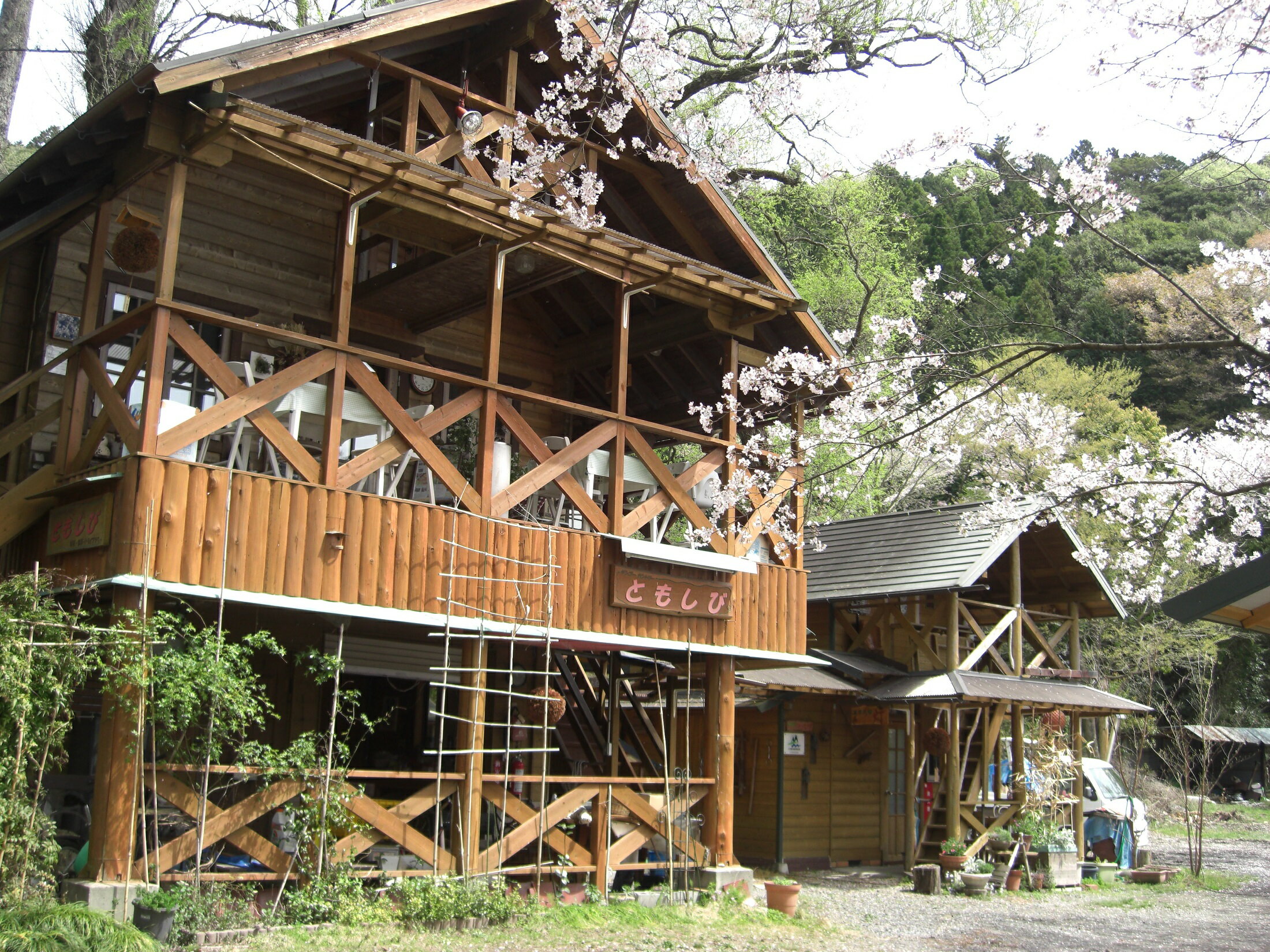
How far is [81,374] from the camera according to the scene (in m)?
9.48

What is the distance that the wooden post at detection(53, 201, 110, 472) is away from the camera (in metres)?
9.34

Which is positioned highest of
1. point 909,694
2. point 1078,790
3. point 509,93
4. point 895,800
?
point 509,93

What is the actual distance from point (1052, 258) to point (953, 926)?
33.9m

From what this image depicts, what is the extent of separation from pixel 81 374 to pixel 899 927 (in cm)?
937

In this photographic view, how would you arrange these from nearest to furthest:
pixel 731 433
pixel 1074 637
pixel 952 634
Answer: pixel 731 433 < pixel 952 634 < pixel 1074 637

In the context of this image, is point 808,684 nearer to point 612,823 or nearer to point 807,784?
point 807,784

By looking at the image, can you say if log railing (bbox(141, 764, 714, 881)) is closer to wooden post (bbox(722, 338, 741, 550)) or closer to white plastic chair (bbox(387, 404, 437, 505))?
white plastic chair (bbox(387, 404, 437, 505))

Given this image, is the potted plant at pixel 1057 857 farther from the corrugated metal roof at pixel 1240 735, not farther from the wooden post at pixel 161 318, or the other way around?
the corrugated metal roof at pixel 1240 735

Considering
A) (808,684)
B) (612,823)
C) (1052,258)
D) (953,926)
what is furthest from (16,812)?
(1052,258)

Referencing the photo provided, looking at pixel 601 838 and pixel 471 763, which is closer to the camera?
pixel 471 763

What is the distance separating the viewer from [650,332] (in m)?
13.3

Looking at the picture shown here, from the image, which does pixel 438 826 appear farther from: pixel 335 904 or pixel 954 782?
pixel 954 782

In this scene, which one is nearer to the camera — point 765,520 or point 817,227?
point 765,520

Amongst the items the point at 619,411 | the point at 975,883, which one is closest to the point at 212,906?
the point at 619,411
